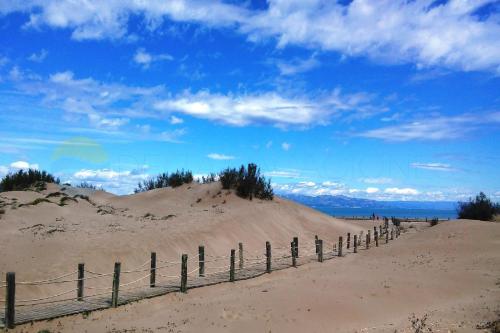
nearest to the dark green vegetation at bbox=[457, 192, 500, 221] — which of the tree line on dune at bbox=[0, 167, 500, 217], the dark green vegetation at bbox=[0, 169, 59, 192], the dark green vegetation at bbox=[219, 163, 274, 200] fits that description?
the tree line on dune at bbox=[0, 167, 500, 217]

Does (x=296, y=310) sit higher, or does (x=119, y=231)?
(x=119, y=231)

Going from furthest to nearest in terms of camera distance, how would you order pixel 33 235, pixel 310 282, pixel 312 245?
pixel 312 245 < pixel 33 235 < pixel 310 282

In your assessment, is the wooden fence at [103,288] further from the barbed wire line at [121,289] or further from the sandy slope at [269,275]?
the sandy slope at [269,275]

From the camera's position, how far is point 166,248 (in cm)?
2380

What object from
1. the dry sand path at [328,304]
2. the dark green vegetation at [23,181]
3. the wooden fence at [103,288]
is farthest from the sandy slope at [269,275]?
the dark green vegetation at [23,181]

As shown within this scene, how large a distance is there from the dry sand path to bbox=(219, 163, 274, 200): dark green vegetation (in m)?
18.3

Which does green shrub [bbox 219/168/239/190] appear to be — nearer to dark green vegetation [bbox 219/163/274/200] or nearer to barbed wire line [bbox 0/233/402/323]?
dark green vegetation [bbox 219/163/274/200]

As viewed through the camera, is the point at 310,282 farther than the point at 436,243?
No

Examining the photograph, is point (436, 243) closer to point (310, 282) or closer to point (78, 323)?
point (310, 282)

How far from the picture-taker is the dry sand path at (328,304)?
480 inches

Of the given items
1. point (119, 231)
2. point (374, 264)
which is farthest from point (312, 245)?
point (119, 231)

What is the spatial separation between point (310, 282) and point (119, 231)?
11.2 meters

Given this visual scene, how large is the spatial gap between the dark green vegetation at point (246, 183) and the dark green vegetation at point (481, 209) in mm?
20621

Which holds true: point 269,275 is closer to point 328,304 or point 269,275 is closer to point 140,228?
point 328,304
